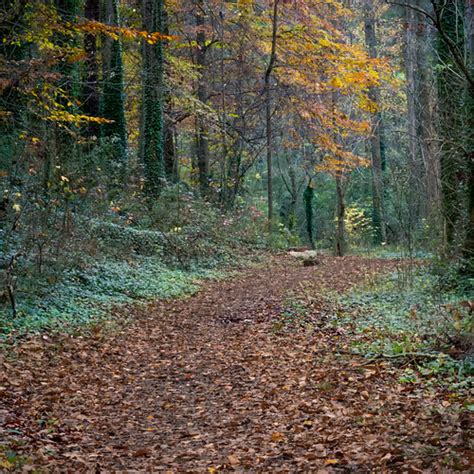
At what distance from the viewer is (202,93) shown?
74.5 feet

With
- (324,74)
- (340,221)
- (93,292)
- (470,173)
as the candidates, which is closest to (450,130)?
(470,173)

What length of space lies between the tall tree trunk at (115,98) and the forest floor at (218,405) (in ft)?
29.7

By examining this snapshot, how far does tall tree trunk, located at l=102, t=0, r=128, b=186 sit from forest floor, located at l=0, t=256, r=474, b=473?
906 cm

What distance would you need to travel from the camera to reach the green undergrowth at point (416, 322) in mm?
6222

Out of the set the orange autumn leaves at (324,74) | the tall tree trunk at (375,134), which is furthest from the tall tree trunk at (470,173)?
the tall tree trunk at (375,134)

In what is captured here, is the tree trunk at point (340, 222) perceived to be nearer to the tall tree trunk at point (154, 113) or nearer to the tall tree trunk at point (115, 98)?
the tall tree trunk at point (154, 113)

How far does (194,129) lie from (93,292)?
1447cm

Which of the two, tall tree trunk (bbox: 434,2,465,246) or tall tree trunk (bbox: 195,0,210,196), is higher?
tall tree trunk (bbox: 195,0,210,196)

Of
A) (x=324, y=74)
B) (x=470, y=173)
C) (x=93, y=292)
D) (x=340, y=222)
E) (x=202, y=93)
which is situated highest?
(x=324, y=74)

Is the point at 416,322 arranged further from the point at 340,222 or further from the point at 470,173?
the point at 340,222

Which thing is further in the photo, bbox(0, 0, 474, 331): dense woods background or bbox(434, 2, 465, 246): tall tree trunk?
bbox(0, 0, 474, 331): dense woods background

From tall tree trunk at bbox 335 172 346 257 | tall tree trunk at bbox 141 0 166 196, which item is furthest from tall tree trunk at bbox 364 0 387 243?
tall tree trunk at bbox 141 0 166 196

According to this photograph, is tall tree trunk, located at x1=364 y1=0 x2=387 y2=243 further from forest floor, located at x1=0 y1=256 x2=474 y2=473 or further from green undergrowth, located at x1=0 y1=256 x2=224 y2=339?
forest floor, located at x1=0 y1=256 x2=474 y2=473

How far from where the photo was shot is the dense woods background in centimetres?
959
